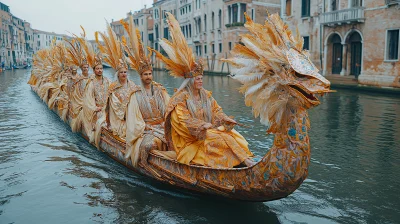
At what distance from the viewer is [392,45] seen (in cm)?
1780

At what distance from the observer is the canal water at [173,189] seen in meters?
4.82

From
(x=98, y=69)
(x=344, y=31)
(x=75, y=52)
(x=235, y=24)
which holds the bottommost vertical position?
(x=98, y=69)

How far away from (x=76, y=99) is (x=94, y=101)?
1.28 metres

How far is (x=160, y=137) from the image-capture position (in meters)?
5.72

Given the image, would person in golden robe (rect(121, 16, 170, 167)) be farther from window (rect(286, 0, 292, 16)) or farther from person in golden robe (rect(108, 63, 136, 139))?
window (rect(286, 0, 292, 16))

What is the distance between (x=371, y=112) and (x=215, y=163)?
936 cm

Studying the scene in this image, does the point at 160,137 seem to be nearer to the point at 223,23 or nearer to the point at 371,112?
the point at 371,112

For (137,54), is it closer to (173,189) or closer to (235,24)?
(173,189)

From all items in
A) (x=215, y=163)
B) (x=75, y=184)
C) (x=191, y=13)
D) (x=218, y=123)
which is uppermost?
(x=191, y=13)

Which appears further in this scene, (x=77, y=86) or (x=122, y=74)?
(x=77, y=86)

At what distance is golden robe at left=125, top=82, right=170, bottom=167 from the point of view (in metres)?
5.67

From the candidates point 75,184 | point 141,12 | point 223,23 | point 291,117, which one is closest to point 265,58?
point 291,117

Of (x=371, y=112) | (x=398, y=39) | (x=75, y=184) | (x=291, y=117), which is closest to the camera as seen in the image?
(x=291, y=117)

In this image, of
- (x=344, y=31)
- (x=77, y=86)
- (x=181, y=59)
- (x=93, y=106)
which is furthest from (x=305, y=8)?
(x=181, y=59)
